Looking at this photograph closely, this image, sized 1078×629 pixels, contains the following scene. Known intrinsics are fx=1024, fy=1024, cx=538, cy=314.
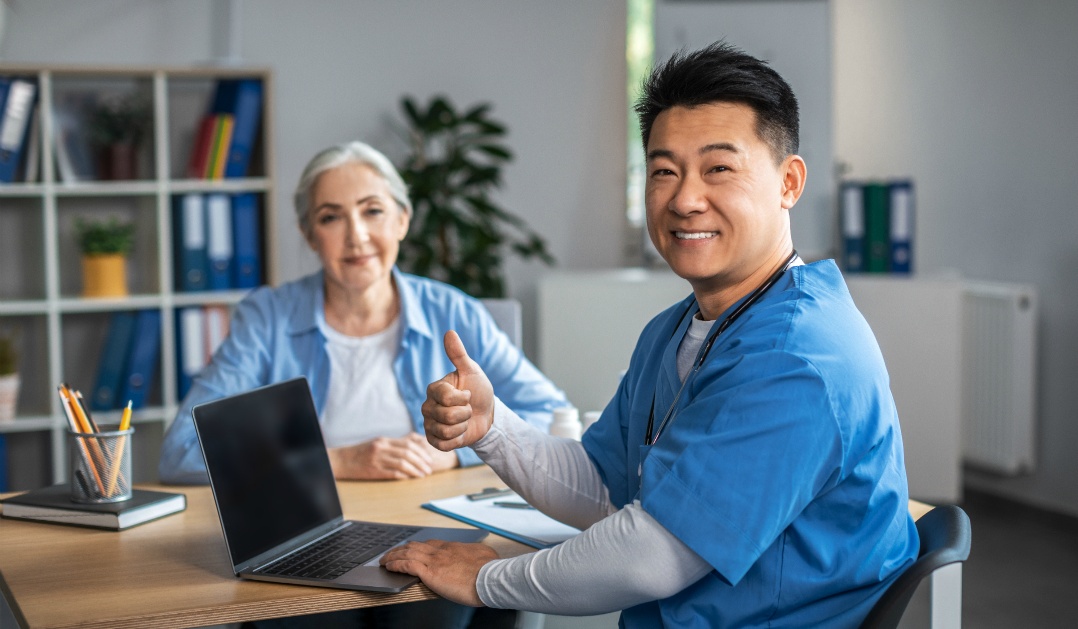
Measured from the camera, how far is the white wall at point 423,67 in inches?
151

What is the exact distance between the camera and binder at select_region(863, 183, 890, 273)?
4.18 m

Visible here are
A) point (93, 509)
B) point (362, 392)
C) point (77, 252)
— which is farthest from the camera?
point (77, 252)

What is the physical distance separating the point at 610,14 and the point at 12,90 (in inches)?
92.9

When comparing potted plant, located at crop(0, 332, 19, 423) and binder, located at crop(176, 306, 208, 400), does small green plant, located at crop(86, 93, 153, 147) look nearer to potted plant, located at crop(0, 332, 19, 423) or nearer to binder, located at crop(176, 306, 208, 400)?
binder, located at crop(176, 306, 208, 400)

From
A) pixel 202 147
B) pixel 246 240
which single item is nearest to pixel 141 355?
pixel 246 240

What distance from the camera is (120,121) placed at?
3.62 m

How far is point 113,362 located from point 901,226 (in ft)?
10.1

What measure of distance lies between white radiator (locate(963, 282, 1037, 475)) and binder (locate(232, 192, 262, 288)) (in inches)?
114

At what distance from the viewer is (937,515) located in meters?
1.36

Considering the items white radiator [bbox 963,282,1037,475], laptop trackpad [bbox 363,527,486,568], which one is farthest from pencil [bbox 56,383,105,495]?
white radiator [bbox 963,282,1037,475]

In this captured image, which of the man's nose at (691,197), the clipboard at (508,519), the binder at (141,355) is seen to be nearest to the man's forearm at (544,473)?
the clipboard at (508,519)

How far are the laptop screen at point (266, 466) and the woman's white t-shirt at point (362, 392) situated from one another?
490 millimetres

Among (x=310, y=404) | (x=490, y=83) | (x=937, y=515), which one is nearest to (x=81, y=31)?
(x=490, y=83)

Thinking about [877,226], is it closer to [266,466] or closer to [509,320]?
[509,320]
